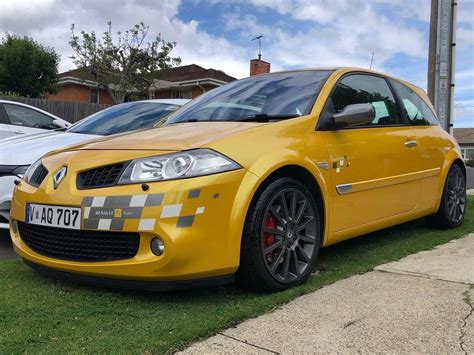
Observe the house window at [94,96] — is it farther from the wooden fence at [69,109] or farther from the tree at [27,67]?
the wooden fence at [69,109]

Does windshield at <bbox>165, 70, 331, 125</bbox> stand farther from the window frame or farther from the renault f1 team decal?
the renault f1 team decal

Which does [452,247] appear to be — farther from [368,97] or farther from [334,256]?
[368,97]

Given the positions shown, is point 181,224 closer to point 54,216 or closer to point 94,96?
point 54,216

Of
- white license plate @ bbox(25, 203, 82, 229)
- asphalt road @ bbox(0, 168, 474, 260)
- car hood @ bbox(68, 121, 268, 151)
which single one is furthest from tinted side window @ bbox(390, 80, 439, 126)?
asphalt road @ bbox(0, 168, 474, 260)

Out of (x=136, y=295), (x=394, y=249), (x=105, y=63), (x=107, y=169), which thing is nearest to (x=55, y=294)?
(x=136, y=295)

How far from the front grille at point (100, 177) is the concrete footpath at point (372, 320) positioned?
1069mm

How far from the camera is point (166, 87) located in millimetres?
31531

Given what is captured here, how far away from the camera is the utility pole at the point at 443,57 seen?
7648 millimetres

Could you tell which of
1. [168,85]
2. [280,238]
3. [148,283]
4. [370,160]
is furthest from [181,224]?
[168,85]

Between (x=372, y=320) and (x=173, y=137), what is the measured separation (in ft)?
5.17

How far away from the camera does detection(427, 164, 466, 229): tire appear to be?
206 inches

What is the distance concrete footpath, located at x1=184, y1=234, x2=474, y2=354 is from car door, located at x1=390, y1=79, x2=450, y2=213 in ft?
4.31

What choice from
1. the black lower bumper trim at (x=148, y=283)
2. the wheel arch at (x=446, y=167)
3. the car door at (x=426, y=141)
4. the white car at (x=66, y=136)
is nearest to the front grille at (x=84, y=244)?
the black lower bumper trim at (x=148, y=283)

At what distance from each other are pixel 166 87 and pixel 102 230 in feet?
96.6
